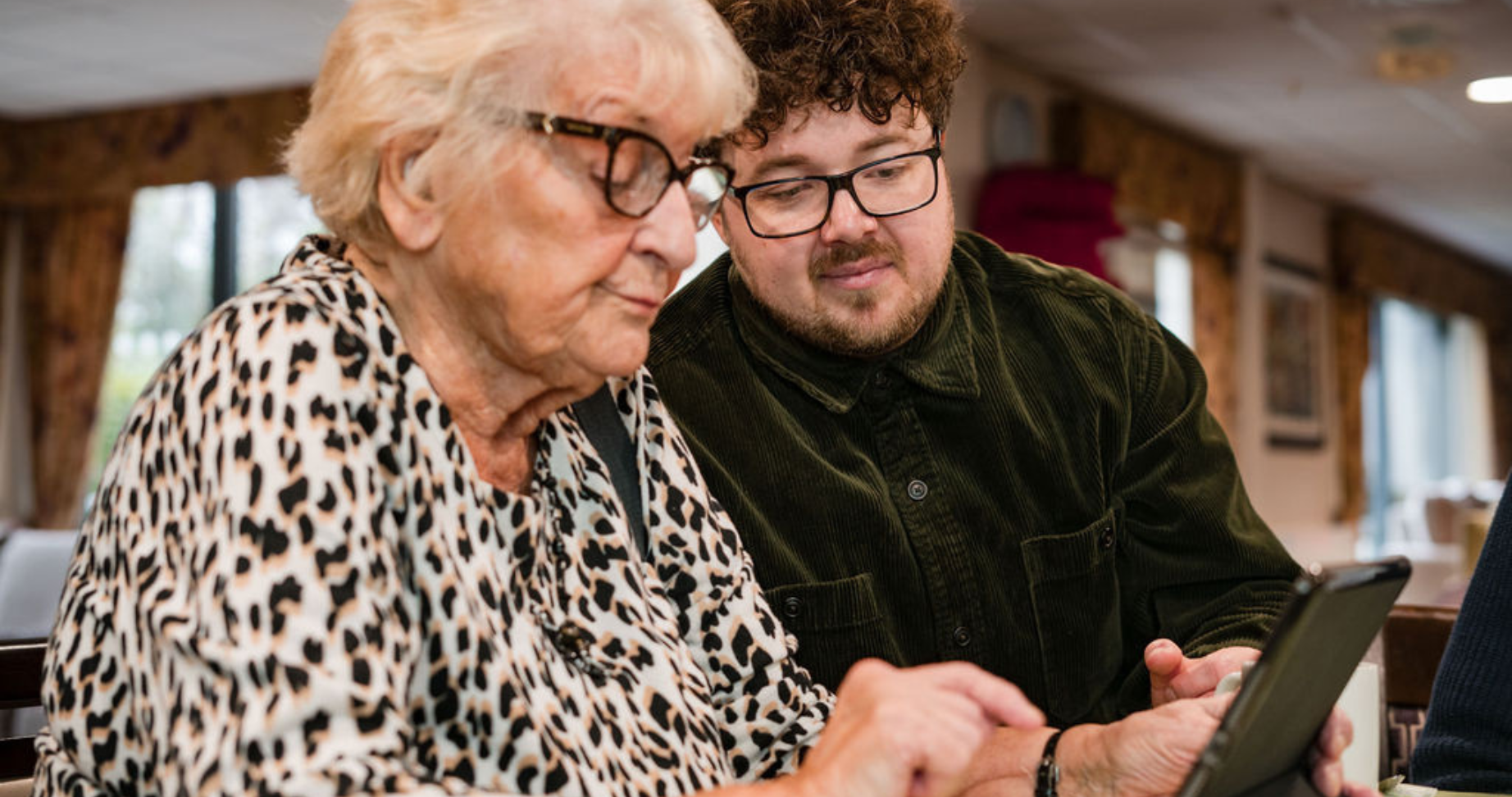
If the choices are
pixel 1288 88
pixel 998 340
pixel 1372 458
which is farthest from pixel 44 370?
pixel 1372 458

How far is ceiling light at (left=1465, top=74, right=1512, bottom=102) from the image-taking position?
686cm

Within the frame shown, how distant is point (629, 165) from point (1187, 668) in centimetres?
77

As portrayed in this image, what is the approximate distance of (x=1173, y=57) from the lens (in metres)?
6.70

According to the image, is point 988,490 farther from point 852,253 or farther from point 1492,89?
point 1492,89

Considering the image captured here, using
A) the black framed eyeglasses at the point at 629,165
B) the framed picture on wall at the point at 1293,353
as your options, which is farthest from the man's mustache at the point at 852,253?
the framed picture on wall at the point at 1293,353

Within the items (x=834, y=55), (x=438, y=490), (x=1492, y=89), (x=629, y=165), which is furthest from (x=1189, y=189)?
(x=438, y=490)

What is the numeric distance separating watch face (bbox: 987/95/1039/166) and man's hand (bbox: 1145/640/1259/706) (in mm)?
5235

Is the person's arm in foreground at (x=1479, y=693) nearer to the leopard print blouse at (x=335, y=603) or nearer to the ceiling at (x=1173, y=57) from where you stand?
the leopard print blouse at (x=335, y=603)

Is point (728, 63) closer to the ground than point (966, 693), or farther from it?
farther from it

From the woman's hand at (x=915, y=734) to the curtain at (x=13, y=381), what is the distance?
8.22 metres

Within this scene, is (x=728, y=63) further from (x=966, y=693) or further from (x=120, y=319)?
(x=120, y=319)

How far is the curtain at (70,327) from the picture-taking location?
26.2ft

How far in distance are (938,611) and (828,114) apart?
1.89ft

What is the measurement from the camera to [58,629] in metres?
1.06
